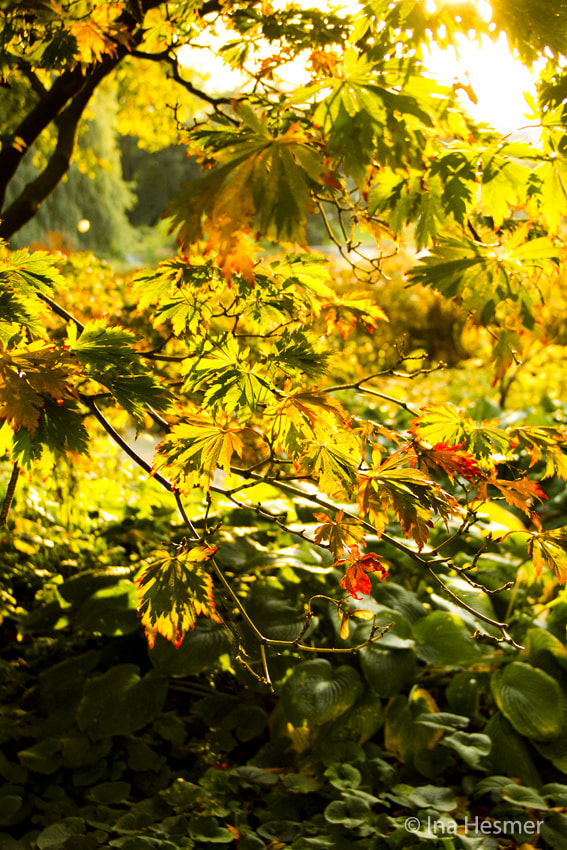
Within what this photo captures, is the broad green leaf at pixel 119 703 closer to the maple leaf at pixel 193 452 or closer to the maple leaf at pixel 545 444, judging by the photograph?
Answer: the maple leaf at pixel 193 452

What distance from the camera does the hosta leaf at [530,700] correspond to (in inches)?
92.0

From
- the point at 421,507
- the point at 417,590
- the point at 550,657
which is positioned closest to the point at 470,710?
the point at 550,657

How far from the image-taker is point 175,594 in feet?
4.57

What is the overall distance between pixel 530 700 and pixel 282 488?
1441mm

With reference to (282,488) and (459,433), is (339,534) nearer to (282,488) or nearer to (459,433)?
(282,488)

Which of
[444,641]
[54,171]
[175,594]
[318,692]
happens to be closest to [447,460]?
[175,594]

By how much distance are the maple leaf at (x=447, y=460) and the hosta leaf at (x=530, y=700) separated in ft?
4.50

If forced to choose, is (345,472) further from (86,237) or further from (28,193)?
(86,237)

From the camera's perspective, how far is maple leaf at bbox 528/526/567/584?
1.47m

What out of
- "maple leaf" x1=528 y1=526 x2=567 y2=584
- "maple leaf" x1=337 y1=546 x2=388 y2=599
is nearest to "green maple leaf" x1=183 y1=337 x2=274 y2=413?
"maple leaf" x1=337 y1=546 x2=388 y2=599

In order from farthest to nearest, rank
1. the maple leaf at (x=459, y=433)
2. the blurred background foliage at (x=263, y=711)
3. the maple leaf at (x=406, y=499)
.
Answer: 1. the blurred background foliage at (x=263, y=711)
2. the maple leaf at (x=459, y=433)
3. the maple leaf at (x=406, y=499)

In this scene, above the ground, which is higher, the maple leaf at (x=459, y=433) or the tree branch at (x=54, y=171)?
the tree branch at (x=54, y=171)

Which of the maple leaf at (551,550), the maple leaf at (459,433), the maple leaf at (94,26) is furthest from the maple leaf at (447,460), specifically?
the maple leaf at (94,26)

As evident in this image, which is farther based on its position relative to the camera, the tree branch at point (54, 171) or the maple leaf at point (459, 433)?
the tree branch at point (54, 171)
